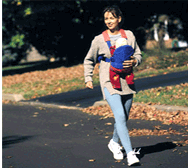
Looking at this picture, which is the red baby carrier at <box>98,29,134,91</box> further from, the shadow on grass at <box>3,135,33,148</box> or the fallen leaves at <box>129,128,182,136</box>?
the shadow on grass at <box>3,135,33,148</box>

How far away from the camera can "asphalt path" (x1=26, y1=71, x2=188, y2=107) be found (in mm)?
13503

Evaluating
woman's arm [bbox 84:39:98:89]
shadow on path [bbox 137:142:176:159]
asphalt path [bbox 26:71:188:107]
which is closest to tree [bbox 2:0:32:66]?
asphalt path [bbox 26:71:188:107]

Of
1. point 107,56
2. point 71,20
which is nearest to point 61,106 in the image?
point 107,56

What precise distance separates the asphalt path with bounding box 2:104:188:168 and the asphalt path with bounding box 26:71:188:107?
5.67ft

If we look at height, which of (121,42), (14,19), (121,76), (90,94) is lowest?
(90,94)

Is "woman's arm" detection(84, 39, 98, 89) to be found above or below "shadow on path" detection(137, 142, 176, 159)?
above

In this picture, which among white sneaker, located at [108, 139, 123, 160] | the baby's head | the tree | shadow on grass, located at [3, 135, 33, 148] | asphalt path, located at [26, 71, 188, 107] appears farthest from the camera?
the tree

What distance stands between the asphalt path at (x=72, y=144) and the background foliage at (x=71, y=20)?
13.8 metres

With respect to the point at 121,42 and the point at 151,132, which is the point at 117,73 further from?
the point at 151,132

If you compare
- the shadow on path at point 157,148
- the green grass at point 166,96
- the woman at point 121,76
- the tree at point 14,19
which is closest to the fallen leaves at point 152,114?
the green grass at point 166,96

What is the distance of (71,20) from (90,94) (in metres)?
13.5

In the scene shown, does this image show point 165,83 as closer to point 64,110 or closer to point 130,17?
point 64,110

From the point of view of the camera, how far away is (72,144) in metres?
7.96

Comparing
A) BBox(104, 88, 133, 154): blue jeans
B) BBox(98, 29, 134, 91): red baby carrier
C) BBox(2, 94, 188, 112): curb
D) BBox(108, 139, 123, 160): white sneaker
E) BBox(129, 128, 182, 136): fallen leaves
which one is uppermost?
BBox(98, 29, 134, 91): red baby carrier
